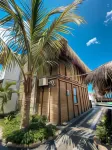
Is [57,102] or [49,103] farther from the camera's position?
[49,103]

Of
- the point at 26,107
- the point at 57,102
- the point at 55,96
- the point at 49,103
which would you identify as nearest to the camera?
the point at 26,107

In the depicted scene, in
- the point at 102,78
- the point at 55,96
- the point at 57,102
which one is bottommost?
the point at 57,102

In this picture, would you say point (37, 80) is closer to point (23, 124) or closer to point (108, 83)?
point (23, 124)

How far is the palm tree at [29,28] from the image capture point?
3.07 metres

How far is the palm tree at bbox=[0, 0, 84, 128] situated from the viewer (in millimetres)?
3074

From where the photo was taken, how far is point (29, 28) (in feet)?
11.8

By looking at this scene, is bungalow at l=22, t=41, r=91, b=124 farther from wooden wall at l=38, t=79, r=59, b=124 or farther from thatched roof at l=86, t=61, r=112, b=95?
thatched roof at l=86, t=61, r=112, b=95

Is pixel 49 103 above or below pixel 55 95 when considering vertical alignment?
below

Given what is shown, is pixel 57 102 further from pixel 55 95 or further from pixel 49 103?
pixel 49 103

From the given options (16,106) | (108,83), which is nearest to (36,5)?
(108,83)

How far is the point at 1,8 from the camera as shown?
9.25 feet

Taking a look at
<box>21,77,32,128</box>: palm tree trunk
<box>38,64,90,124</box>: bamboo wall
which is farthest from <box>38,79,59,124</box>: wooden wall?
<box>21,77,32,128</box>: palm tree trunk

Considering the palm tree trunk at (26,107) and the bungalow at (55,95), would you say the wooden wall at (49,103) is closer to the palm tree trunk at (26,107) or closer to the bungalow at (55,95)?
the bungalow at (55,95)

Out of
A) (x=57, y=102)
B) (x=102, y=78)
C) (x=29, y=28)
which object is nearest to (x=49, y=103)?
A: (x=57, y=102)
